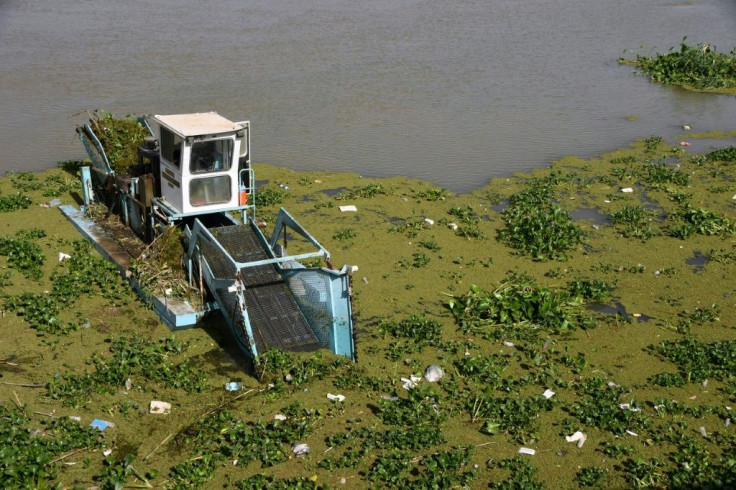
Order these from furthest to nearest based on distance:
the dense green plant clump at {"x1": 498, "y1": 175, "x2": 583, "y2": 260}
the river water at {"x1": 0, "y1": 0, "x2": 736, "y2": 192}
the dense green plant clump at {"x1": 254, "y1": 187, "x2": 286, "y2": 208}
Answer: the river water at {"x1": 0, "y1": 0, "x2": 736, "y2": 192} < the dense green plant clump at {"x1": 254, "y1": 187, "x2": 286, "y2": 208} < the dense green plant clump at {"x1": 498, "y1": 175, "x2": 583, "y2": 260}

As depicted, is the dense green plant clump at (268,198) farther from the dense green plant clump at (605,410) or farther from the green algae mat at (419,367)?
the dense green plant clump at (605,410)

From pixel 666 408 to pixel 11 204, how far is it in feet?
30.0

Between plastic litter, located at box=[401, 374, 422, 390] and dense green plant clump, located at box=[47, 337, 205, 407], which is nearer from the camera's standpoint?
dense green plant clump, located at box=[47, 337, 205, 407]

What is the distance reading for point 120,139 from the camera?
1136 centimetres

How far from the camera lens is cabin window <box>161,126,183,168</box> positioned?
9.02 metres

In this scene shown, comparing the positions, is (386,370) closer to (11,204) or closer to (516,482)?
(516,482)

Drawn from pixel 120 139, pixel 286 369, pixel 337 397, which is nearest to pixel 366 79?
pixel 120 139

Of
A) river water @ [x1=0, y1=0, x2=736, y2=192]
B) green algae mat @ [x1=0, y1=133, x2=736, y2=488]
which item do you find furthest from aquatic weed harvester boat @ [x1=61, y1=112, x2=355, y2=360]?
river water @ [x1=0, y1=0, x2=736, y2=192]

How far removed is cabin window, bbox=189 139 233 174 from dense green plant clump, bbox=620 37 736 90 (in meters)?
14.6

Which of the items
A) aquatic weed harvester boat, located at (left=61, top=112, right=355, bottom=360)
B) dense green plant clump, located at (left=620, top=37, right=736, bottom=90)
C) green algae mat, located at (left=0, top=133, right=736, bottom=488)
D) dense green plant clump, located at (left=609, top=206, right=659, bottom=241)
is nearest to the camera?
green algae mat, located at (left=0, top=133, right=736, bottom=488)

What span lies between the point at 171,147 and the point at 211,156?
0.51m

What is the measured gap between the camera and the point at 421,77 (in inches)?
763

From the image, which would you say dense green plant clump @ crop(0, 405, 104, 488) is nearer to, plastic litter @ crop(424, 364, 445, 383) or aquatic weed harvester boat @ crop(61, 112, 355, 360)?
aquatic weed harvester boat @ crop(61, 112, 355, 360)

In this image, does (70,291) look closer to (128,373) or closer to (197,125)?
(128,373)
